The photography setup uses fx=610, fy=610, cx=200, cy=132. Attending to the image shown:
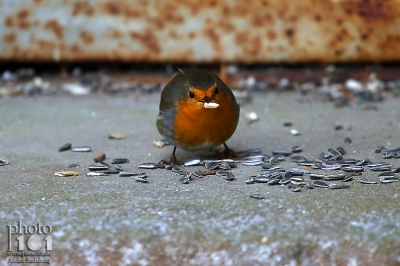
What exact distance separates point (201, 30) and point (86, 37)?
92 centimetres

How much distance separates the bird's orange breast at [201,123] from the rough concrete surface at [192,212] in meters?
0.22

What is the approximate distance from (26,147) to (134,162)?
2.16ft

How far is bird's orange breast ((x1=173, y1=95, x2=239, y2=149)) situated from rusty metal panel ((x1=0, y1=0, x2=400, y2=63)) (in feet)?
6.58

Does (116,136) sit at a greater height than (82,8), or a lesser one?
lesser

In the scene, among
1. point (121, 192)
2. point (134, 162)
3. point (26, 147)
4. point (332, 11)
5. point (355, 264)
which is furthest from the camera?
point (332, 11)

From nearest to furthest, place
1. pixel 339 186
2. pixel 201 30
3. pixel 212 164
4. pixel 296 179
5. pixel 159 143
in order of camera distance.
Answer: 1. pixel 339 186
2. pixel 296 179
3. pixel 212 164
4. pixel 159 143
5. pixel 201 30

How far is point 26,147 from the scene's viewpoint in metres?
3.17

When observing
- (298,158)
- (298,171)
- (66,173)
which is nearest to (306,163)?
(298,158)

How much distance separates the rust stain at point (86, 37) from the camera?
190 inches

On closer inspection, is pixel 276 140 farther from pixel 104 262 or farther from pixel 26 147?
pixel 104 262

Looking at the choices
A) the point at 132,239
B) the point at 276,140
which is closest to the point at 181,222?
the point at 132,239

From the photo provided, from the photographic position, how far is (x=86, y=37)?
484cm

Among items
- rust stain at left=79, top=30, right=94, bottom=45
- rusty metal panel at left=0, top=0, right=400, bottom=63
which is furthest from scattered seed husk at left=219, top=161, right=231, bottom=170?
rust stain at left=79, top=30, right=94, bottom=45

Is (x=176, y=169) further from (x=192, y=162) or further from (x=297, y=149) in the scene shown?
(x=297, y=149)
